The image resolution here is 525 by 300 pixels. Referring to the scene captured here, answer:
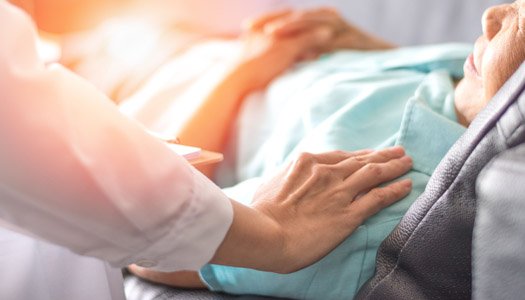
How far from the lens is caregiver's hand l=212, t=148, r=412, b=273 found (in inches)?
23.2

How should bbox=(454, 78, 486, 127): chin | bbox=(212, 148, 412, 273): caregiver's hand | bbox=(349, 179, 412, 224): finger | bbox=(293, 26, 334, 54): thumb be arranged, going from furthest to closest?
bbox=(293, 26, 334, 54): thumb → bbox=(454, 78, 486, 127): chin → bbox=(349, 179, 412, 224): finger → bbox=(212, 148, 412, 273): caregiver's hand

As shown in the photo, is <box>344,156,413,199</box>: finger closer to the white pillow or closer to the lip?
the lip

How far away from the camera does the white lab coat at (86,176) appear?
0.48m

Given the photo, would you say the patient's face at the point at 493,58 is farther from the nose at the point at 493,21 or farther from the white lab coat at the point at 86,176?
the white lab coat at the point at 86,176

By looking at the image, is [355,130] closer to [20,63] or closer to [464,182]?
[464,182]

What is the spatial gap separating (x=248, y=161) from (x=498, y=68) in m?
0.52

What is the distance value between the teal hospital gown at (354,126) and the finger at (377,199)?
0.04 feet

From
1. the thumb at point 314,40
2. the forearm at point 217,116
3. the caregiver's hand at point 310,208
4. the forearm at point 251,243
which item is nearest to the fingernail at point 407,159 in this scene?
the caregiver's hand at point 310,208

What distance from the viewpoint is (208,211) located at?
Result: 1.74 ft

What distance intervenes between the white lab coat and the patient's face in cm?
38

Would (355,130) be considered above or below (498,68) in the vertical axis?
below

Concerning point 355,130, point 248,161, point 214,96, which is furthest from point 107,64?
point 355,130

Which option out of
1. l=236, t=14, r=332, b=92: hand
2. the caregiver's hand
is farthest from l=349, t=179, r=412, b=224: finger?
l=236, t=14, r=332, b=92: hand

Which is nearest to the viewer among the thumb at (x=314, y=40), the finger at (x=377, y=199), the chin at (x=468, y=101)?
the finger at (x=377, y=199)
